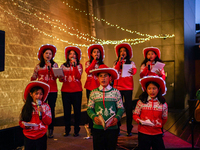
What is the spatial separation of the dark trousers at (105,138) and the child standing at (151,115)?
1.04 feet

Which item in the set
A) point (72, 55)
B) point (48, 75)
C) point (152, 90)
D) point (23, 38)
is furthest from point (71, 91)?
point (23, 38)

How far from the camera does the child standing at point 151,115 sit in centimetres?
210

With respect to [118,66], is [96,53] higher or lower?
higher

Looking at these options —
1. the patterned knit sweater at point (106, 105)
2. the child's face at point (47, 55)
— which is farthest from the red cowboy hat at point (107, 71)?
the child's face at point (47, 55)

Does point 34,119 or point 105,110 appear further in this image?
point 34,119

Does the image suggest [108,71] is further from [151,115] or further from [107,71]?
[151,115]

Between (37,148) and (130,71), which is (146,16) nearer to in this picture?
(130,71)

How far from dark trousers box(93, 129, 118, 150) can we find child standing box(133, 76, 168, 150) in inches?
12.5

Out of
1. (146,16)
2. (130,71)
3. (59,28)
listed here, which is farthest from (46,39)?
(146,16)

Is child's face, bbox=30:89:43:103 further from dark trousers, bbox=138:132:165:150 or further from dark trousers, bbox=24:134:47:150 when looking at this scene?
dark trousers, bbox=138:132:165:150

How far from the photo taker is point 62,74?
3.07 m

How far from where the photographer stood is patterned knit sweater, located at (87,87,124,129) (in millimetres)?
2066

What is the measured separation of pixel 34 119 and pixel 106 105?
85cm

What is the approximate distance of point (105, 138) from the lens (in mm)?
2064
